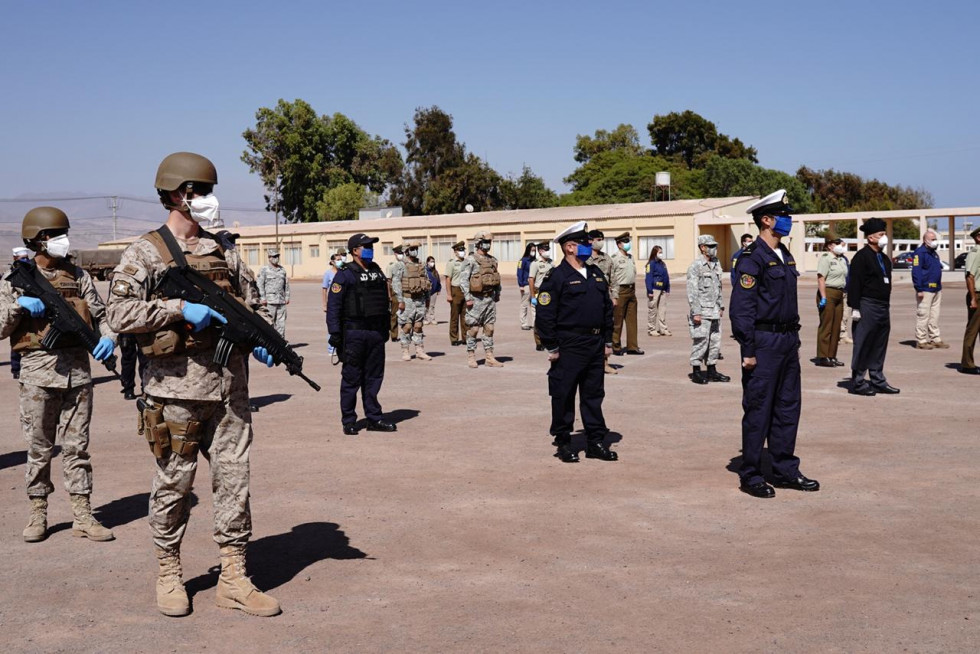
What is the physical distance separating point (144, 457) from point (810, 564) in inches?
236

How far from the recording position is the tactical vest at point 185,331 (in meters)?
4.64

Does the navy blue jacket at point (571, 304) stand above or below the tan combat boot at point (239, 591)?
above

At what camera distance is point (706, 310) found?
12.7 m

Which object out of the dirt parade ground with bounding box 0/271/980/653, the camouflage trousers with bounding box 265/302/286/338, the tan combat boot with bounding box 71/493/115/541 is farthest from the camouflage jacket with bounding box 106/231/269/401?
the camouflage trousers with bounding box 265/302/286/338

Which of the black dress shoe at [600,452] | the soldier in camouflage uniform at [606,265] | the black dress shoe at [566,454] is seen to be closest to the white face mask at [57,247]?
the black dress shoe at [566,454]

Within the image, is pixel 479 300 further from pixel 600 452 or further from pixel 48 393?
pixel 48 393

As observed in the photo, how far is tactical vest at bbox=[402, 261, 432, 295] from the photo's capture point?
1580cm

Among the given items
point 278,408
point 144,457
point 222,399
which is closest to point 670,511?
point 222,399

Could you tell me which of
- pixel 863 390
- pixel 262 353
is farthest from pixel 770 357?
pixel 863 390

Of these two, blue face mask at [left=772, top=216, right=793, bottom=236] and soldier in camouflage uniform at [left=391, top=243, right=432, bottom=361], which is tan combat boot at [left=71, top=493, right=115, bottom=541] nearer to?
blue face mask at [left=772, top=216, right=793, bottom=236]

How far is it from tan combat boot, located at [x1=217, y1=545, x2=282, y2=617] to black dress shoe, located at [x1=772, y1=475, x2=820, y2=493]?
418 cm

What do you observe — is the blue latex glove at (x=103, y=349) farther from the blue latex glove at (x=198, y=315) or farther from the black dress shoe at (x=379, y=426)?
the black dress shoe at (x=379, y=426)

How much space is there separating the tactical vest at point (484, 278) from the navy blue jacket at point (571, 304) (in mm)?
5969

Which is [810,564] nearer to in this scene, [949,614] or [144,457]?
[949,614]
